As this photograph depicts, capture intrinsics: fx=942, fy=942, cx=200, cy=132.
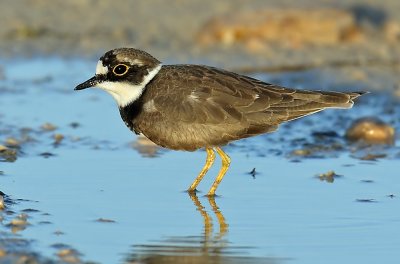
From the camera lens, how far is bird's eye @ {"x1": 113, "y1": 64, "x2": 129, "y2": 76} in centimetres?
809

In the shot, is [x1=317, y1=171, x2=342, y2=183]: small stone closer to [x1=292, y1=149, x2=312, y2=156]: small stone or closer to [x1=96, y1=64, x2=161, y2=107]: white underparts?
[x1=292, y1=149, x2=312, y2=156]: small stone

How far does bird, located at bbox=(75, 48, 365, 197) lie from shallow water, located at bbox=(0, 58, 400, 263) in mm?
469

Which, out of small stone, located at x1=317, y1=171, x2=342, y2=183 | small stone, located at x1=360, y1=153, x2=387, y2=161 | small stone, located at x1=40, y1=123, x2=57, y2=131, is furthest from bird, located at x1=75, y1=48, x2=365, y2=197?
small stone, located at x1=40, y1=123, x2=57, y2=131

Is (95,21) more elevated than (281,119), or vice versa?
(95,21)

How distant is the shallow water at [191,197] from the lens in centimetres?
622

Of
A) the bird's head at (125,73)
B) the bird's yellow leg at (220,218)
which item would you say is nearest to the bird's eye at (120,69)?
the bird's head at (125,73)

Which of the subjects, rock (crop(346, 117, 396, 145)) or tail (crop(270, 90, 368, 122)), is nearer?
tail (crop(270, 90, 368, 122))

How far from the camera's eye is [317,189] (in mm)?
7871

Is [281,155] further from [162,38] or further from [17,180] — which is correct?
[162,38]

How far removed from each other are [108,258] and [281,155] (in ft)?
12.0

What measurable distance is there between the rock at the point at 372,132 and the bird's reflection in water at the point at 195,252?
11.1 feet

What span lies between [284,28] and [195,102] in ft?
19.6

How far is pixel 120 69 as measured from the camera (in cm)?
810

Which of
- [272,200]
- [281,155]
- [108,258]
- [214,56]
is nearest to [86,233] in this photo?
[108,258]
